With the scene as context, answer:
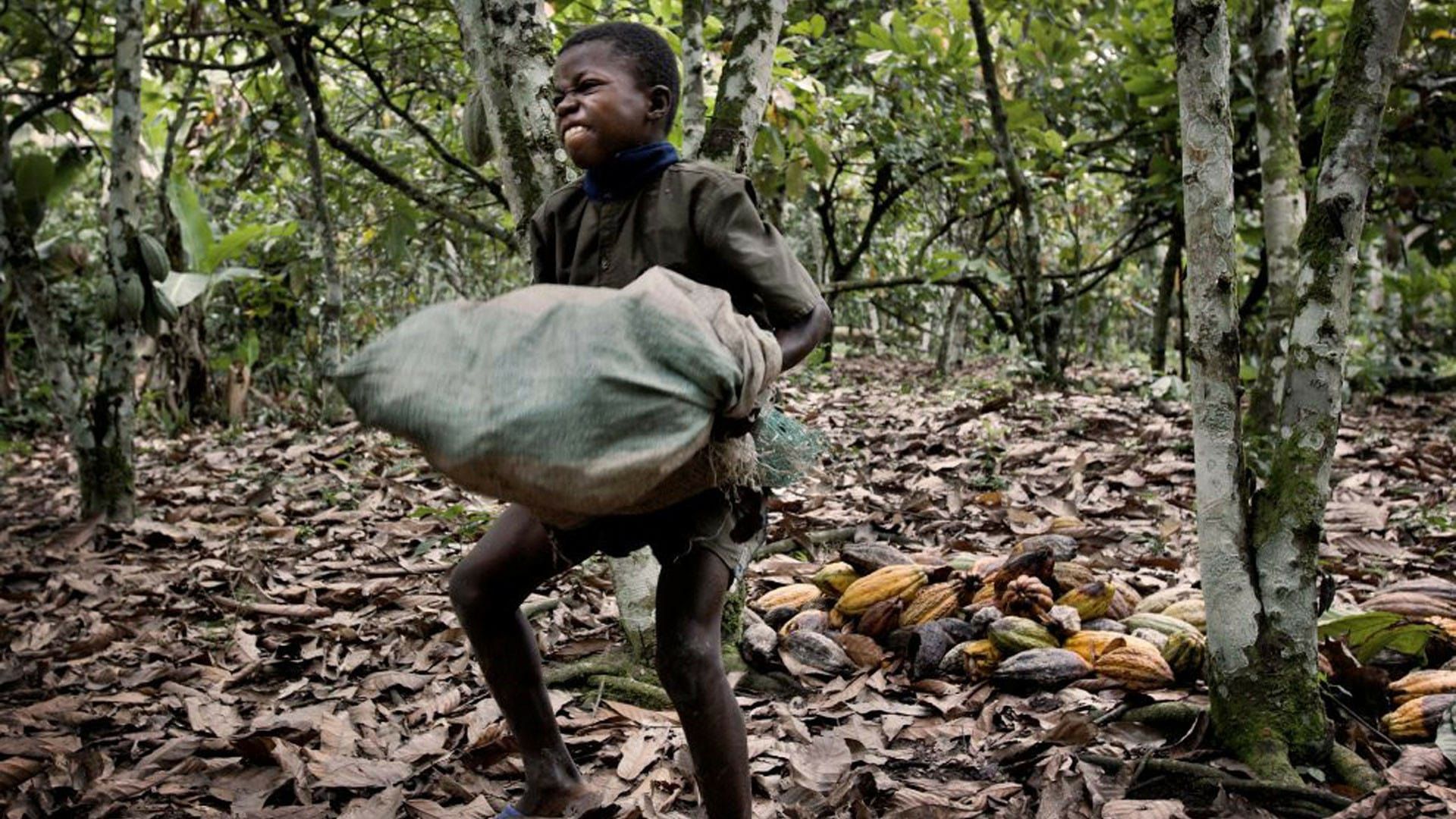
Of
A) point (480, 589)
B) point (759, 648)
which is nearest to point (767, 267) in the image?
point (480, 589)

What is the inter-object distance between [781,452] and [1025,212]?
4.97 metres

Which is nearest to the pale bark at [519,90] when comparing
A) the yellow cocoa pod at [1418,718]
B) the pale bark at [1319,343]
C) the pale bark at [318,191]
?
the pale bark at [1319,343]

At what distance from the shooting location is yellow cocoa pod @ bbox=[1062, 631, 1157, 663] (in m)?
2.83

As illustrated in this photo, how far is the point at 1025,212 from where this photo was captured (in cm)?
662

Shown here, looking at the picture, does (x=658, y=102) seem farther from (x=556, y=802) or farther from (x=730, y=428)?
(x=556, y=802)

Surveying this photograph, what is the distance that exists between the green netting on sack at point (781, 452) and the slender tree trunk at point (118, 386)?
3.87 metres

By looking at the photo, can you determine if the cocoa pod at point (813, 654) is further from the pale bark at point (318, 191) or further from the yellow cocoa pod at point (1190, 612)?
the pale bark at point (318, 191)

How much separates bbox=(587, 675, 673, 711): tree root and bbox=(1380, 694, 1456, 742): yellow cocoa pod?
1650 mm

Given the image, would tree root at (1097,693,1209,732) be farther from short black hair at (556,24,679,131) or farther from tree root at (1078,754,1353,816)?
short black hair at (556,24,679,131)

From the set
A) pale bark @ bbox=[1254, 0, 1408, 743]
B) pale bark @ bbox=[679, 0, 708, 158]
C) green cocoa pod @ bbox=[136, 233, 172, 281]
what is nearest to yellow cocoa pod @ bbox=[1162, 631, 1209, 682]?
pale bark @ bbox=[1254, 0, 1408, 743]

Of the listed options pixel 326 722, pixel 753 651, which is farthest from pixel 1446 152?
pixel 326 722

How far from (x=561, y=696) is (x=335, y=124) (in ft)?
18.9

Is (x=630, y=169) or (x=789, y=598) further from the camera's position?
(x=789, y=598)

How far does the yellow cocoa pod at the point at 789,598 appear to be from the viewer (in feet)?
11.4
